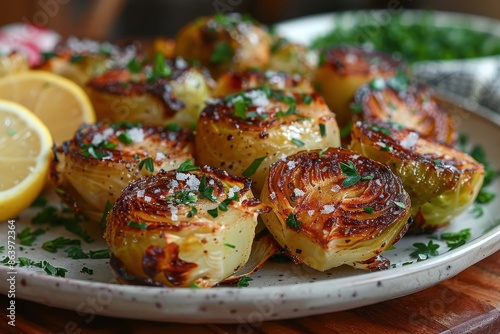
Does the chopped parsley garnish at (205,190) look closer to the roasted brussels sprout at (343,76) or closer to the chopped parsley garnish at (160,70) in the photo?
the chopped parsley garnish at (160,70)

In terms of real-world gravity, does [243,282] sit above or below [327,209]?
below

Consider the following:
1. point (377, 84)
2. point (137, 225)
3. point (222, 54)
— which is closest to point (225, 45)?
point (222, 54)

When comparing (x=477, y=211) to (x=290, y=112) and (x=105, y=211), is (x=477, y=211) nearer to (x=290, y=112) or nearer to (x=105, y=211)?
(x=290, y=112)

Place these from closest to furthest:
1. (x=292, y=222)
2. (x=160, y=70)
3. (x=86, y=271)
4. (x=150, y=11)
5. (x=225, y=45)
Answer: (x=292, y=222), (x=86, y=271), (x=160, y=70), (x=225, y=45), (x=150, y=11)

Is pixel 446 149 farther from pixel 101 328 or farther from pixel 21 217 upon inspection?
pixel 21 217

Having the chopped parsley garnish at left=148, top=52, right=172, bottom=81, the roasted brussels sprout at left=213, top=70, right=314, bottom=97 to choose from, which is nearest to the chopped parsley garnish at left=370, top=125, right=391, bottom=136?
the roasted brussels sprout at left=213, top=70, right=314, bottom=97
